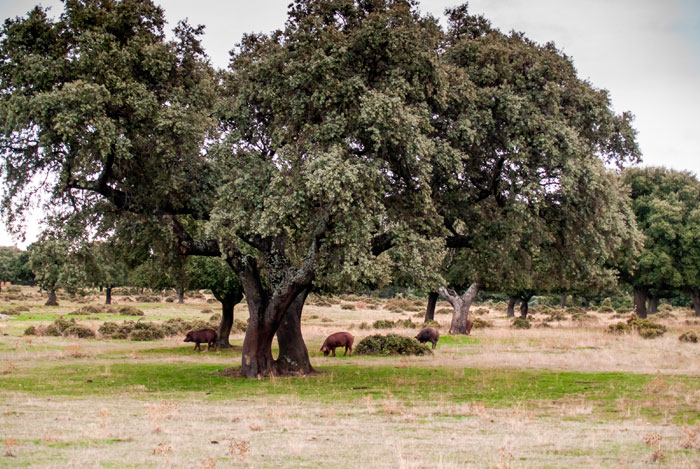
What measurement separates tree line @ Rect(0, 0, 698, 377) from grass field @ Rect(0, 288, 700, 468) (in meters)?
3.35

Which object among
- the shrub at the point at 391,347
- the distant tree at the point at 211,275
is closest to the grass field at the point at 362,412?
the shrub at the point at 391,347

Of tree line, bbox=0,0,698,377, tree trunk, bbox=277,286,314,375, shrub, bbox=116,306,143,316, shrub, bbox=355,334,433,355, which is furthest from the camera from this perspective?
shrub, bbox=116,306,143,316

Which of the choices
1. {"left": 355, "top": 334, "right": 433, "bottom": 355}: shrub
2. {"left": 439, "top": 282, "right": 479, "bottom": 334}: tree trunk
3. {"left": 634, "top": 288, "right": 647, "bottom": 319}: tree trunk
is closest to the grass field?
{"left": 355, "top": 334, "right": 433, "bottom": 355}: shrub

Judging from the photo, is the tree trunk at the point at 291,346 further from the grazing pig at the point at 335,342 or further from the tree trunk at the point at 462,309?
the tree trunk at the point at 462,309

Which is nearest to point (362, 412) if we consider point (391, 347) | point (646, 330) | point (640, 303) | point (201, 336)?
point (391, 347)

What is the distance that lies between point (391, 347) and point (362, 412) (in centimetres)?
1756

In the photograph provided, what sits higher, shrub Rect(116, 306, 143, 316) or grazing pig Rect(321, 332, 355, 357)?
grazing pig Rect(321, 332, 355, 357)

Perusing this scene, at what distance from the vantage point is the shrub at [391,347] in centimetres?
3039

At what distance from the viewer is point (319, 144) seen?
17.2 metres

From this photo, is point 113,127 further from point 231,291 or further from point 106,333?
point 106,333

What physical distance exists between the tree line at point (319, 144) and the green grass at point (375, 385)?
261 centimetres

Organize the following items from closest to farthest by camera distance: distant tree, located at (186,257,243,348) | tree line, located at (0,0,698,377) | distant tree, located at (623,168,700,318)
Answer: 1. tree line, located at (0,0,698,377)
2. distant tree, located at (186,257,243,348)
3. distant tree, located at (623,168,700,318)

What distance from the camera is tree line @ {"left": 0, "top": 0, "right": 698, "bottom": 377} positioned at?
1694 centimetres

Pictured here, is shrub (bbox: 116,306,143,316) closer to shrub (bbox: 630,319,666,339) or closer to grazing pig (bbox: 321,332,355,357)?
grazing pig (bbox: 321,332,355,357)
